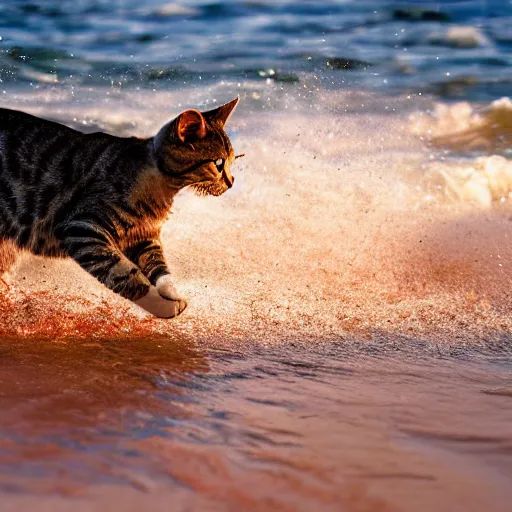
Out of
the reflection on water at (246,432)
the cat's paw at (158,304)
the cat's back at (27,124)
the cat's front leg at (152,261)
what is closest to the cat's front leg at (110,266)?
the cat's paw at (158,304)

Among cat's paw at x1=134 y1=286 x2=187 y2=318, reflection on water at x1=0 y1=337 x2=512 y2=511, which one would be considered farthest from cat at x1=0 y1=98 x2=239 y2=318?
reflection on water at x1=0 y1=337 x2=512 y2=511

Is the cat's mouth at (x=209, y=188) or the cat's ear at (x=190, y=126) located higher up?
the cat's ear at (x=190, y=126)

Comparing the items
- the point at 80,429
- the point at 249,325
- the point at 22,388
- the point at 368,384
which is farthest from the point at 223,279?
the point at 80,429

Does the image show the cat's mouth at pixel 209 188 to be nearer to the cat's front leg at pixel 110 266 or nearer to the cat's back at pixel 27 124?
the cat's front leg at pixel 110 266

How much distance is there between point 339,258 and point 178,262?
1.75 m

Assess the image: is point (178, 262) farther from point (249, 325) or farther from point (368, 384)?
point (368, 384)

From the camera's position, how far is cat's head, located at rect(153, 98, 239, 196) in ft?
14.9

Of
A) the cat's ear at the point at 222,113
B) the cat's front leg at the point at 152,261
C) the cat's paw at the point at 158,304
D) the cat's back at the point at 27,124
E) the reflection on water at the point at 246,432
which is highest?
the cat's ear at the point at 222,113

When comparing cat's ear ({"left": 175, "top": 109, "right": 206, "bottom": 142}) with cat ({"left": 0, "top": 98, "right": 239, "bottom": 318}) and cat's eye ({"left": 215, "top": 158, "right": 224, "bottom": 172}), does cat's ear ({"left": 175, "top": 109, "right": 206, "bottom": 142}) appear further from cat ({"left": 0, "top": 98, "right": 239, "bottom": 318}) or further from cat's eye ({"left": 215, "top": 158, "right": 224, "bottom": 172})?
cat's eye ({"left": 215, "top": 158, "right": 224, "bottom": 172})

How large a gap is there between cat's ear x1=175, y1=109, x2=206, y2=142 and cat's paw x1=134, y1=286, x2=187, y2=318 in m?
1.04

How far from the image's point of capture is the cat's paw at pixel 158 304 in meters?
4.27

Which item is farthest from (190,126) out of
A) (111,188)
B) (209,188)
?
(111,188)

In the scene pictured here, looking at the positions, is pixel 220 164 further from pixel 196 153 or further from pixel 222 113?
pixel 222 113

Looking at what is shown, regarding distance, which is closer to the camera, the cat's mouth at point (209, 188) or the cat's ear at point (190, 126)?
the cat's ear at point (190, 126)
